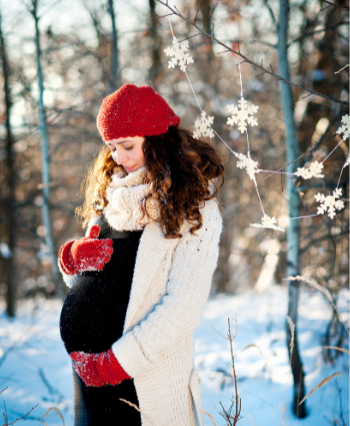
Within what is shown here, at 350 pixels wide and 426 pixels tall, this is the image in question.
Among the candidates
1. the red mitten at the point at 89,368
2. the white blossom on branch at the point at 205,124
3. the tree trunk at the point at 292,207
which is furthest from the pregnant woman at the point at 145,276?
the tree trunk at the point at 292,207

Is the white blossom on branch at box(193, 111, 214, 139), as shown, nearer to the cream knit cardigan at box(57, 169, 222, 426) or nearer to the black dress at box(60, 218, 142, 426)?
the cream knit cardigan at box(57, 169, 222, 426)

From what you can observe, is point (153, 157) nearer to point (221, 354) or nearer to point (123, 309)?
point (123, 309)

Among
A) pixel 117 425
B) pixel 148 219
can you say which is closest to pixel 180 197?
pixel 148 219

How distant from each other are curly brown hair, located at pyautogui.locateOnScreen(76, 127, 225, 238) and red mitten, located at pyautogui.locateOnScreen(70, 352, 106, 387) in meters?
0.58

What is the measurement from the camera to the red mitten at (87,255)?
143cm

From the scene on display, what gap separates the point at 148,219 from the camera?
143 cm

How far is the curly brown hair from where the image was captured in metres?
1.39

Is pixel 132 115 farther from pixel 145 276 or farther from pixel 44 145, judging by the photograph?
pixel 44 145

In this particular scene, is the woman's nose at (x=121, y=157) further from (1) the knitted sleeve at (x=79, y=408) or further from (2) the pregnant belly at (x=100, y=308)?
(1) the knitted sleeve at (x=79, y=408)

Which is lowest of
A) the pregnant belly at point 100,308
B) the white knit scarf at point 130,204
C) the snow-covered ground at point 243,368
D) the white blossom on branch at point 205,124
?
the snow-covered ground at point 243,368

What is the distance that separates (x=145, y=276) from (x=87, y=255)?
0.91 ft

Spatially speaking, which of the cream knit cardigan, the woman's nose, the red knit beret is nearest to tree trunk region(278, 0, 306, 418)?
the cream knit cardigan

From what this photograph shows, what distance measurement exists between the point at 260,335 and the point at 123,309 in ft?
8.20

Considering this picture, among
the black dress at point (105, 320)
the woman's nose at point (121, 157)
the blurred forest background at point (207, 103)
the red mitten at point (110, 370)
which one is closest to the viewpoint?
the red mitten at point (110, 370)
